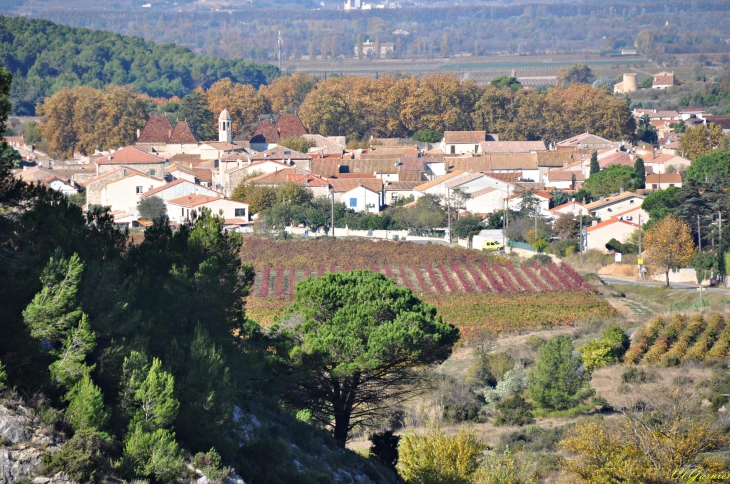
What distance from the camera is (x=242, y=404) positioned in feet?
45.1

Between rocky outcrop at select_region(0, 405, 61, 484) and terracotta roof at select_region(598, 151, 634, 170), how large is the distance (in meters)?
41.6

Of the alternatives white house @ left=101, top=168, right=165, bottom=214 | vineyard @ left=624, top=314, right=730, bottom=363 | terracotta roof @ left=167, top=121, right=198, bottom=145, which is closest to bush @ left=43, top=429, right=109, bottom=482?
vineyard @ left=624, top=314, right=730, bottom=363

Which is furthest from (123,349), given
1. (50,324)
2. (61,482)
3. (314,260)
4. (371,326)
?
(314,260)

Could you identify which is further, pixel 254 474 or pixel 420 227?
pixel 420 227

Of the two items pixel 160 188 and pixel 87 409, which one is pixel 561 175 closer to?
pixel 160 188

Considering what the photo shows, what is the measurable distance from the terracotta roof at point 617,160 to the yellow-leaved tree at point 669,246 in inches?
657

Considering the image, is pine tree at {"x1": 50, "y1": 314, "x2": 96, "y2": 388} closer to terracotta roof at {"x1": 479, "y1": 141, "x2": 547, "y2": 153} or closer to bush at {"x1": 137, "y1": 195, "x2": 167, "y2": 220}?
bush at {"x1": 137, "y1": 195, "x2": 167, "y2": 220}

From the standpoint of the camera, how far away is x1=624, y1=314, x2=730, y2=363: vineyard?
76.7ft

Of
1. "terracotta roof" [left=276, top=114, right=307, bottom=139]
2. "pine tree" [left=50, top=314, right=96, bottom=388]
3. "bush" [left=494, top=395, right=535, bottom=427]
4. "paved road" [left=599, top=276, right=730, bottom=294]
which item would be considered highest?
"terracotta roof" [left=276, top=114, right=307, bottom=139]

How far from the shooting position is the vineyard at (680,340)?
2339cm

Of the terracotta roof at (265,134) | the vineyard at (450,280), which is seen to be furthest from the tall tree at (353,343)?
the terracotta roof at (265,134)

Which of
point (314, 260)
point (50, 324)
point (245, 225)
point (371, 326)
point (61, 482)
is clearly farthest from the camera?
point (245, 225)

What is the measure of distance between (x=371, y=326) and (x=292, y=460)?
3.67 m

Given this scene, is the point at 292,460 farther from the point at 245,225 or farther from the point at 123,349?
the point at 245,225
